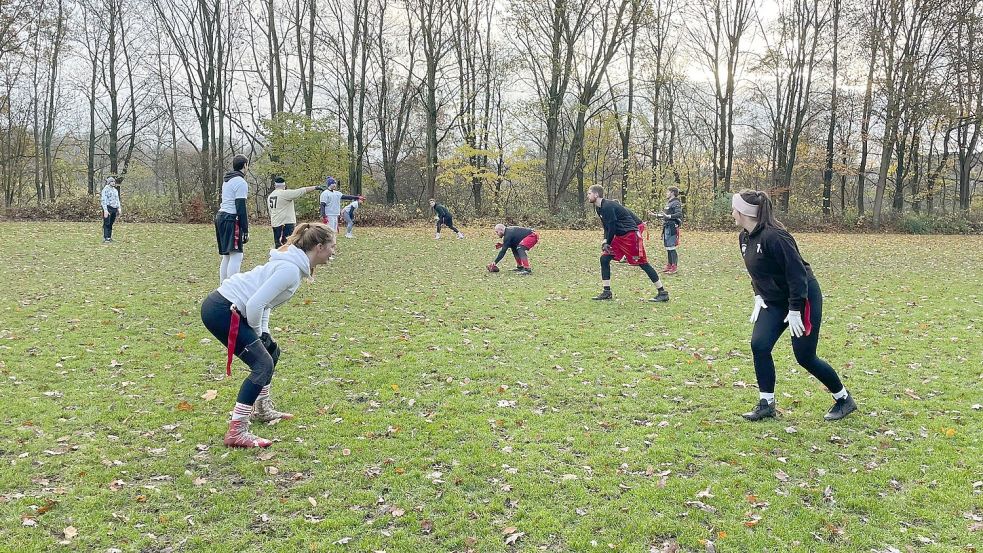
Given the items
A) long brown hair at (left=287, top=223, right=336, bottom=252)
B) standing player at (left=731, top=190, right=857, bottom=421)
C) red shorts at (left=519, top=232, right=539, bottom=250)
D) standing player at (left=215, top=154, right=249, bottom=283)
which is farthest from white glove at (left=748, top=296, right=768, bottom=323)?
red shorts at (left=519, top=232, right=539, bottom=250)

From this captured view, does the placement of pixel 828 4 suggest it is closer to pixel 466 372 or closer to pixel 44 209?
pixel 466 372

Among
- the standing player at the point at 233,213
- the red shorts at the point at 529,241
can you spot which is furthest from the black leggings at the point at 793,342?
the red shorts at the point at 529,241

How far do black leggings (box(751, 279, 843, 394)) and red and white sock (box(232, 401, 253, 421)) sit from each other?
13.1ft

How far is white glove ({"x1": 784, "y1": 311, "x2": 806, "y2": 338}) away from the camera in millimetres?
4887

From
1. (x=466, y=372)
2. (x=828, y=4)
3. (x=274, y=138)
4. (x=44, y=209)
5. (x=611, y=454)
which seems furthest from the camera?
(x=828, y=4)

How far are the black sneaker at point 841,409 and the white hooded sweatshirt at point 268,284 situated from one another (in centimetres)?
442

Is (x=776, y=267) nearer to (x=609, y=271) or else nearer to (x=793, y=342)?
(x=793, y=342)

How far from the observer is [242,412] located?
488cm

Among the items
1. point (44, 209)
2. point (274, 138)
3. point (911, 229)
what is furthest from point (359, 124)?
point (911, 229)

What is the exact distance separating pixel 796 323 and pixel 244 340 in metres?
4.11

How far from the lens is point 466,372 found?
6984 millimetres

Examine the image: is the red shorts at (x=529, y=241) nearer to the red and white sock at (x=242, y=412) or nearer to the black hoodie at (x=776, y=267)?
the black hoodie at (x=776, y=267)

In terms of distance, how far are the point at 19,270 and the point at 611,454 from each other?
1339 cm

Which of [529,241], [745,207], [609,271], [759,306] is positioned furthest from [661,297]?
[745,207]
